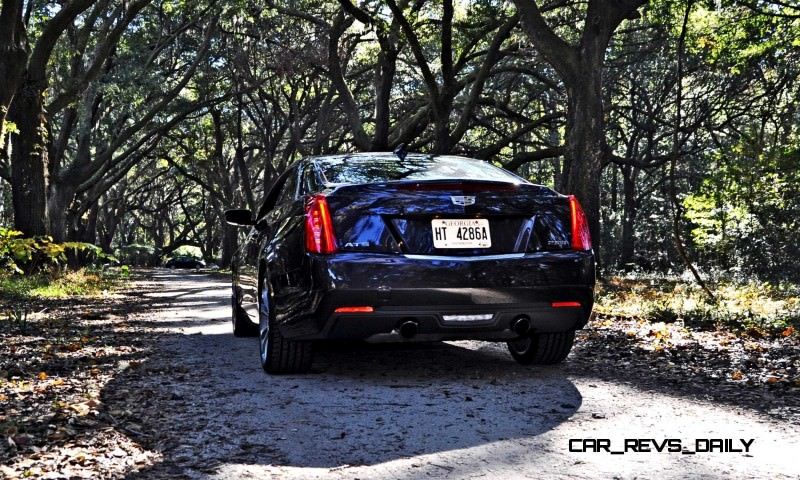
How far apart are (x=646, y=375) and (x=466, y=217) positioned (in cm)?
184

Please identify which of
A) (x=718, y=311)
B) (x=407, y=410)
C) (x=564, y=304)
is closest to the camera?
(x=407, y=410)

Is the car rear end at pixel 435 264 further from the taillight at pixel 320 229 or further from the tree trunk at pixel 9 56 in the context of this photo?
the tree trunk at pixel 9 56

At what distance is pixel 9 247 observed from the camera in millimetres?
13617

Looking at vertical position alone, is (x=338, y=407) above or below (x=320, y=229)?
below

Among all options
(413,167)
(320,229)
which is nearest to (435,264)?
(320,229)

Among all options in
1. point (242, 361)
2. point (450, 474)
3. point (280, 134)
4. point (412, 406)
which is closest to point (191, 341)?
point (242, 361)

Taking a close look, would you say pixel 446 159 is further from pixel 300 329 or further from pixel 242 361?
pixel 242 361

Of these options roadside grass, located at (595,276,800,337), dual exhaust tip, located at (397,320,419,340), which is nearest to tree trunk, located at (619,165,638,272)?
roadside grass, located at (595,276,800,337)

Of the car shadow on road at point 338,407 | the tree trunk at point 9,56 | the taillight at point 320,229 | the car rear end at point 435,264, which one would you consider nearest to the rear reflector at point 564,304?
the car rear end at point 435,264

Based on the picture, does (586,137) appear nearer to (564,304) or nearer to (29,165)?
(564,304)

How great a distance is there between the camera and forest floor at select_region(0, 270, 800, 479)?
138 inches

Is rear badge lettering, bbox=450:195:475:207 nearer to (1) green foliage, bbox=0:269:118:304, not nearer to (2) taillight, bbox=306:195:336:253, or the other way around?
(2) taillight, bbox=306:195:336:253

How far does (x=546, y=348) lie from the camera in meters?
5.86

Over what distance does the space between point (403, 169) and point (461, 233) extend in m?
0.86
